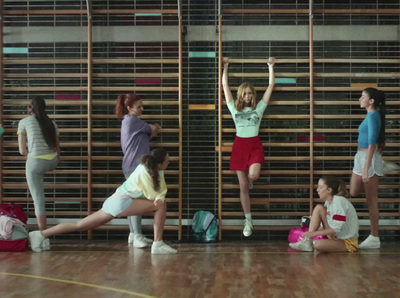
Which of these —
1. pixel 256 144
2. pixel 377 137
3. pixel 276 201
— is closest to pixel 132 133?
pixel 256 144

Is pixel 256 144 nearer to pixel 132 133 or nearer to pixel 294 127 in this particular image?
pixel 294 127

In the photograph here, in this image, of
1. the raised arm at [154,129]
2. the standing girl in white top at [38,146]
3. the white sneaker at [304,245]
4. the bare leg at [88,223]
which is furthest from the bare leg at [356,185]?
the standing girl in white top at [38,146]

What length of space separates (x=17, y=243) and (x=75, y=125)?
161 centimetres

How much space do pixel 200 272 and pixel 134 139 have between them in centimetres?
208

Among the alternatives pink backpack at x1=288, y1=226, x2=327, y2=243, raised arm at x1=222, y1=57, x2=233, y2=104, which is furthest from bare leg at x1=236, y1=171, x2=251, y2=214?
raised arm at x1=222, y1=57, x2=233, y2=104

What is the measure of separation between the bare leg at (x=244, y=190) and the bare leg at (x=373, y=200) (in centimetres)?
128

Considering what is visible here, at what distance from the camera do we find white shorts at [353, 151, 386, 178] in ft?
20.5

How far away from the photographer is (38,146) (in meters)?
6.35

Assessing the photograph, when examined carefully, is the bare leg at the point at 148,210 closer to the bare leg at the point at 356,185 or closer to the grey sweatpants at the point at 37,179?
the grey sweatpants at the point at 37,179

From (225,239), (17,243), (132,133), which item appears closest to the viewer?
(17,243)

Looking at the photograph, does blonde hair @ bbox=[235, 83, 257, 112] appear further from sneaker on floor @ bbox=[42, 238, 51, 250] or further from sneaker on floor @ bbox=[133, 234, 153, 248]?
sneaker on floor @ bbox=[42, 238, 51, 250]

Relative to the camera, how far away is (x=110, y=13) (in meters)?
7.00

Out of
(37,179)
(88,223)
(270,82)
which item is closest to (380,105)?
(270,82)

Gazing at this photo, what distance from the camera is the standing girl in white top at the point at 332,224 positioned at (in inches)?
230
